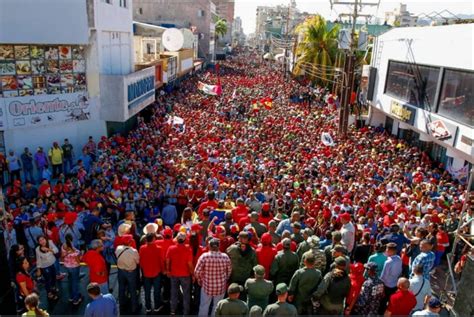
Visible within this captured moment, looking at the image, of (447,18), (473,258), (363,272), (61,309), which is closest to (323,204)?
(363,272)

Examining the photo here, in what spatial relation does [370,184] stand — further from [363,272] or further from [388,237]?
[363,272]

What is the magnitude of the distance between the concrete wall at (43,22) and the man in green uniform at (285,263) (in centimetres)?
1157

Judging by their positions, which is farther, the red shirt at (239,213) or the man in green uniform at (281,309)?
the red shirt at (239,213)

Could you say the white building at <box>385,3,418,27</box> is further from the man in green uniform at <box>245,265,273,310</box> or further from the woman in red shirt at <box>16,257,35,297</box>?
the woman in red shirt at <box>16,257,35,297</box>

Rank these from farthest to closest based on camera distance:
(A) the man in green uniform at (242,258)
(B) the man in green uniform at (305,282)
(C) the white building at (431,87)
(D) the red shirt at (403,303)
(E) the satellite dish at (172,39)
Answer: (E) the satellite dish at (172,39) < (C) the white building at (431,87) < (A) the man in green uniform at (242,258) < (B) the man in green uniform at (305,282) < (D) the red shirt at (403,303)

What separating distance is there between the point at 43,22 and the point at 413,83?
14572mm

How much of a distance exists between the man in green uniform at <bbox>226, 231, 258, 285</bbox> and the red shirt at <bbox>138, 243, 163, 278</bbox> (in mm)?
1105

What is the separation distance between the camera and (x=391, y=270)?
6543 mm

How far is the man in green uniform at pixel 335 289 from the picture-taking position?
5.73 metres

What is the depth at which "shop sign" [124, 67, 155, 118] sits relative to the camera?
1773cm

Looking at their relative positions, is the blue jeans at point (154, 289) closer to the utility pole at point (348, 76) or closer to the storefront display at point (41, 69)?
the storefront display at point (41, 69)

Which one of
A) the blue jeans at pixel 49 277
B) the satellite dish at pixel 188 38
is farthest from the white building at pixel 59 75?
the satellite dish at pixel 188 38

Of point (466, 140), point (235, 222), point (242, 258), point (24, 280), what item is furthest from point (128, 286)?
point (466, 140)

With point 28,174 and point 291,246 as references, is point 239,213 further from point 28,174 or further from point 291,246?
point 28,174
